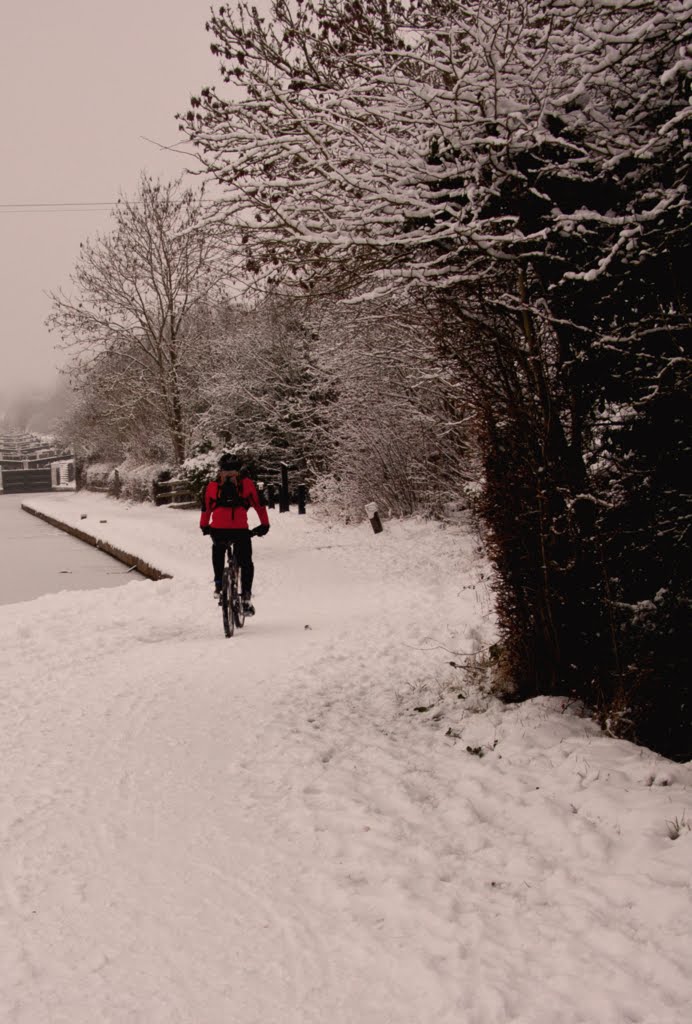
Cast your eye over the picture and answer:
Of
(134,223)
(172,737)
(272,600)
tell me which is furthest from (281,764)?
(134,223)

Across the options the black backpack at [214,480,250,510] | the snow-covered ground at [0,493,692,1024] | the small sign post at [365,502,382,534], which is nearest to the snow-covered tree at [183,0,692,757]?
the snow-covered ground at [0,493,692,1024]

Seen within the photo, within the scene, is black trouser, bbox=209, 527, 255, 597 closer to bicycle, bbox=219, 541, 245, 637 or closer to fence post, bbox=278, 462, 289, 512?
bicycle, bbox=219, 541, 245, 637

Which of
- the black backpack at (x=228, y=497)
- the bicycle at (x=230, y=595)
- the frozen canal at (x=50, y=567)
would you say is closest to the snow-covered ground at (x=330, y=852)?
the bicycle at (x=230, y=595)

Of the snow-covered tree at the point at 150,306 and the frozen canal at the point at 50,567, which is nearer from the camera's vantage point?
the frozen canal at the point at 50,567

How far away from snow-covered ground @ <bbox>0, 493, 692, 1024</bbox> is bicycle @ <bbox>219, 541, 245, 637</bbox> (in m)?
1.17

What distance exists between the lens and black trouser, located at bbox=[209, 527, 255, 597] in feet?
29.4

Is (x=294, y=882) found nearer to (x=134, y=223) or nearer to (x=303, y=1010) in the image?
(x=303, y=1010)

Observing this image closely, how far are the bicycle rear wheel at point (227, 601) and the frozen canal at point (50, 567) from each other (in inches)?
224

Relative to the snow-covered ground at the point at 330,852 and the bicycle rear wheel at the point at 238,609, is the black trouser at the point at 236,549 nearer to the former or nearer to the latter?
the bicycle rear wheel at the point at 238,609

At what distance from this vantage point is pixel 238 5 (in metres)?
5.27

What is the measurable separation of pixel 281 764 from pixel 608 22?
4311mm

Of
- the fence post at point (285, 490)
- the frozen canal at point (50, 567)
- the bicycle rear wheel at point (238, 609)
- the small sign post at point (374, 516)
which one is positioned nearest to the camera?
the bicycle rear wheel at point (238, 609)

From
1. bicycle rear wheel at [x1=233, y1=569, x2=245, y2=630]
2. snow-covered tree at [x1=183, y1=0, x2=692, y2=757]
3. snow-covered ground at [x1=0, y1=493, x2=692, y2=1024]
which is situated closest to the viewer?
snow-covered ground at [x1=0, y1=493, x2=692, y2=1024]

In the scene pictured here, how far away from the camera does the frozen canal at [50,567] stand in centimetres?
1465
